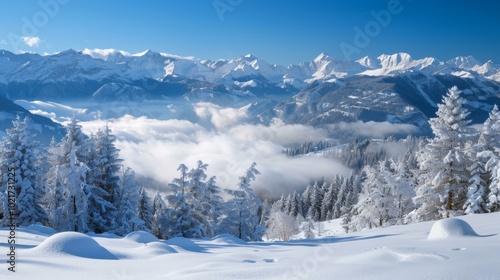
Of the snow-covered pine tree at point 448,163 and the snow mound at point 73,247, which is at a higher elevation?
the snow-covered pine tree at point 448,163

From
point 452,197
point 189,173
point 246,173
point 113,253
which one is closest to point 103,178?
point 189,173

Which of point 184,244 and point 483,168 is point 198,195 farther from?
point 483,168

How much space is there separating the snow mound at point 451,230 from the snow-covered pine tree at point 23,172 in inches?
1103

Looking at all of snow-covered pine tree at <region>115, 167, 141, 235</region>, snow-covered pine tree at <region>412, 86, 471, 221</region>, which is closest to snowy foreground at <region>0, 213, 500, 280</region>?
snow-covered pine tree at <region>412, 86, 471, 221</region>

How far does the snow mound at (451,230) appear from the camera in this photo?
9.27 meters

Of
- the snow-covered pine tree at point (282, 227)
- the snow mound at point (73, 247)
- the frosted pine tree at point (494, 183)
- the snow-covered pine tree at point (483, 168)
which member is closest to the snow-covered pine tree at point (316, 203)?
the snow-covered pine tree at point (282, 227)

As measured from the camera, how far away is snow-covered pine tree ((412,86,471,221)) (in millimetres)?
22859

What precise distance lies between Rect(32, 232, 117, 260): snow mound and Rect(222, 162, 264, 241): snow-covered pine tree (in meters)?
23.8

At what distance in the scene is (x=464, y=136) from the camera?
22781mm

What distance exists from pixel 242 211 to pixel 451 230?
25245mm

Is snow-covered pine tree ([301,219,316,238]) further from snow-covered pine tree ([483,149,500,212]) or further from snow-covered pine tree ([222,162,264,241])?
snow-covered pine tree ([483,149,500,212])

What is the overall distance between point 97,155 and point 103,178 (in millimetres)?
2581

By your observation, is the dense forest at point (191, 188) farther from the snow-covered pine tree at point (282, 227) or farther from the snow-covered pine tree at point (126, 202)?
the snow-covered pine tree at point (282, 227)

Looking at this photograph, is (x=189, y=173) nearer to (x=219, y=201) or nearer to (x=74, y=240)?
(x=219, y=201)
